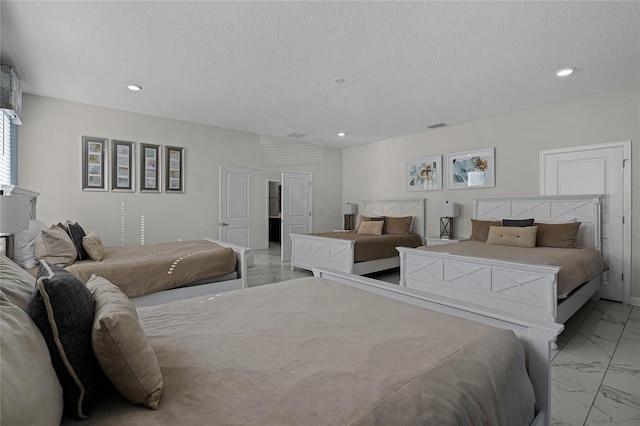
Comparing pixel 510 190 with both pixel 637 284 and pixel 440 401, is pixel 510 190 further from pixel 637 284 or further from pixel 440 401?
pixel 440 401

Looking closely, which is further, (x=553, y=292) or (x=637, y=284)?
(x=637, y=284)

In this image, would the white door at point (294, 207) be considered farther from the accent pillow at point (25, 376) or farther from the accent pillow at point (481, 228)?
the accent pillow at point (25, 376)

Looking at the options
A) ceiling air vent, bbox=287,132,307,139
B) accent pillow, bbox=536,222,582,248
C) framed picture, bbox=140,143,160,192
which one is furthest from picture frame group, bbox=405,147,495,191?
framed picture, bbox=140,143,160,192

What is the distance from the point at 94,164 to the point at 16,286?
13.9 feet

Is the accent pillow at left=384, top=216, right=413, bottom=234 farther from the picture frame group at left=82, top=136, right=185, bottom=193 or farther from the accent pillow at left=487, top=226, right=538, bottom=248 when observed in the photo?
the picture frame group at left=82, top=136, right=185, bottom=193

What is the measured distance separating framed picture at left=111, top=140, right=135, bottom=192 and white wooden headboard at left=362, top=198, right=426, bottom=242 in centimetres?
450

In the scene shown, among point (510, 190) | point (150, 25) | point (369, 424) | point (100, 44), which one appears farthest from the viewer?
point (510, 190)

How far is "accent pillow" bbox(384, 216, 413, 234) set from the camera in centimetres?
582

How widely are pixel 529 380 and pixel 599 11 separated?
8.87ft

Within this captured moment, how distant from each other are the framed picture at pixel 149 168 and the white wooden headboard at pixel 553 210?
518 cm

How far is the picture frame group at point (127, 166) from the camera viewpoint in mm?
4457

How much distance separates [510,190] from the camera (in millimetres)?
4742

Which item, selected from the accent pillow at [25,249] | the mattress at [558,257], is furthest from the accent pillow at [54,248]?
the mattress at [558,257]

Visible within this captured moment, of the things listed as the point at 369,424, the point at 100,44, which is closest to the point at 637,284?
the point at 369,424
